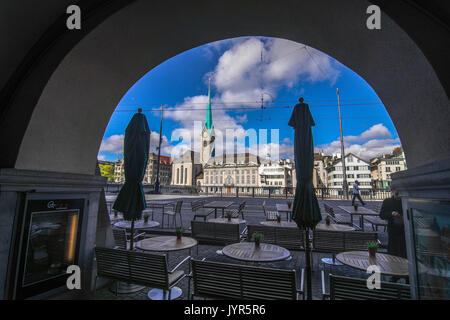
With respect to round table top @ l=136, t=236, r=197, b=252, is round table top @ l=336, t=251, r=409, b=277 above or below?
below

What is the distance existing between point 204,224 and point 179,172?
3922 inches

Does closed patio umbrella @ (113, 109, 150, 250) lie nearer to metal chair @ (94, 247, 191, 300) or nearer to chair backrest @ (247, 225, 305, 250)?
metal chair @ (94, 247, 191, 300)

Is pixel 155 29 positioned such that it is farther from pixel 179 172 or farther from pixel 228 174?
pixel 179 172

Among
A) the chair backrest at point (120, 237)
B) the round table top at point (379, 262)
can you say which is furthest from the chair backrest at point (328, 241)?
the chair backrest at point (120, 237)

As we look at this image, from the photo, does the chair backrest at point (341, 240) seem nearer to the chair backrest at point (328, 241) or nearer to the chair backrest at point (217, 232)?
the chair backrest at point (328, 241)

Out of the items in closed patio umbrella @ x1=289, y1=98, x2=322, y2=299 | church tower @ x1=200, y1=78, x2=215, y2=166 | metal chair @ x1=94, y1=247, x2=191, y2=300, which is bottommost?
metal chair @ x1=94, y1=247, x2=191, y2=300

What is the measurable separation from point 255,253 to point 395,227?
321 cm

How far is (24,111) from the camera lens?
3102 mm

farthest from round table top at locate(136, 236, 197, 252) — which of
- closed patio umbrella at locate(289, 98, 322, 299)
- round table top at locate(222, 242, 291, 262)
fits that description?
closed patio umbrella at locate(289, 98, 322, 299)

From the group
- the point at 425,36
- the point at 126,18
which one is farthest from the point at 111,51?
the point at 425,36

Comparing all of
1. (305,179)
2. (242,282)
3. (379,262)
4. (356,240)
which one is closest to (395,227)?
(356,240)

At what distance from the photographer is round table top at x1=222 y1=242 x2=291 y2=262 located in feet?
11.6

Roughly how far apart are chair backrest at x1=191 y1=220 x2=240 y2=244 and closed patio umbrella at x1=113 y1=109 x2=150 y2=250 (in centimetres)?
198

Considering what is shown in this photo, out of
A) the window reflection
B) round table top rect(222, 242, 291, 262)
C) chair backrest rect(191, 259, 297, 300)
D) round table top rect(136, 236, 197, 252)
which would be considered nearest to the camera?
chair backrest rect(191, 259, 297, 300)
